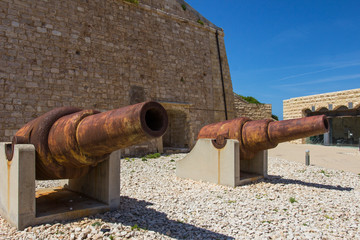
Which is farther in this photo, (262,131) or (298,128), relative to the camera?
(262,131)

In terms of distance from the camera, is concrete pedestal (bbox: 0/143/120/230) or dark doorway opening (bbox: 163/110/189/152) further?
dark doorway opening (bbox: 163/110/189/152)

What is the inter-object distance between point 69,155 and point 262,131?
358cm

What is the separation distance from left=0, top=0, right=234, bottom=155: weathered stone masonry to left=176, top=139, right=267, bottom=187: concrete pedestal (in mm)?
4990

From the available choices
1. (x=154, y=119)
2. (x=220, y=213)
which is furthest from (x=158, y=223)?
(x=154, y=119)

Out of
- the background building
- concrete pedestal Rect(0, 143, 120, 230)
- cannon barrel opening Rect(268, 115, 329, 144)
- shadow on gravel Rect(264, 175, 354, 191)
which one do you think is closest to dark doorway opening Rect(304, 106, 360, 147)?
the background building

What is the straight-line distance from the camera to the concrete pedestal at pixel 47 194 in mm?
3062

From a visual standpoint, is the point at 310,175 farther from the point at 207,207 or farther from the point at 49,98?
the point at 49,98

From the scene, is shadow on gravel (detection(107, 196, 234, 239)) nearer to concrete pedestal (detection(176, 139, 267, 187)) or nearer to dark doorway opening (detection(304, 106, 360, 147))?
A: concrete pedestal (detection(176, 139, 267, 187))

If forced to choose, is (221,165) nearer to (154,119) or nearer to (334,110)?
(154,119)

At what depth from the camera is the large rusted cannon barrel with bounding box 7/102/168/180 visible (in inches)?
93.9

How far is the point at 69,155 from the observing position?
2.98 metres

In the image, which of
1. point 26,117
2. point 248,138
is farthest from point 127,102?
point 248,138

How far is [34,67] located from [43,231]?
6.88 meters

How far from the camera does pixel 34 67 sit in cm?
853
